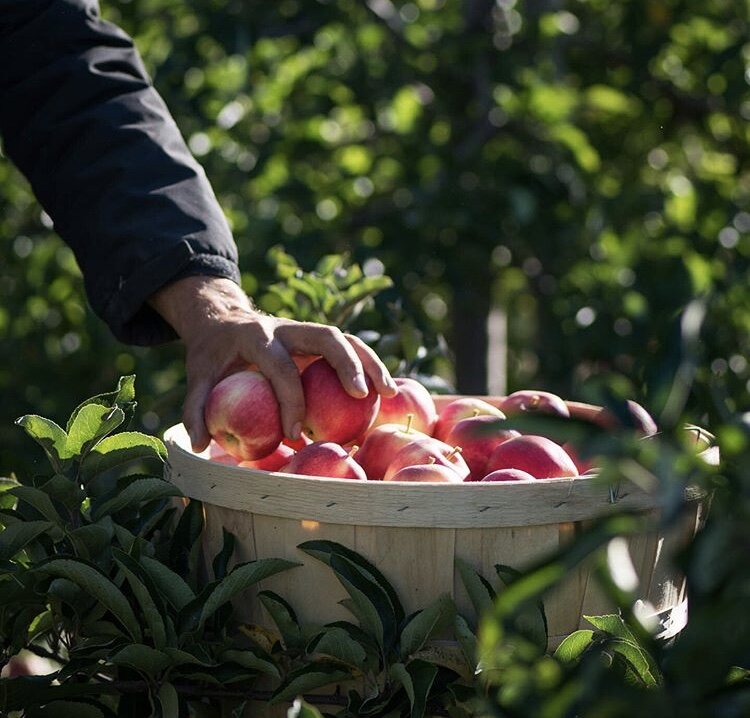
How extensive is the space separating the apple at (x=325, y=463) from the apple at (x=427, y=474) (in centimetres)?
6

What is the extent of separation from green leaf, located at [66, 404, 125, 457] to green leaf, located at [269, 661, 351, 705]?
347 mm

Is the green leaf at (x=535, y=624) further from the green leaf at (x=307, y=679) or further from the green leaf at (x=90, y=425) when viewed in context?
the green leaf at (x=90, y=425)

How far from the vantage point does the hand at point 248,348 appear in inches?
57.2

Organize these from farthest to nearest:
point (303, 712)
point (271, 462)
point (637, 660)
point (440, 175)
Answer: point (440, 175)
point (271, 462)
point (637, 660)
point (303, 712)

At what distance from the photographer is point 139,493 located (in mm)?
1304

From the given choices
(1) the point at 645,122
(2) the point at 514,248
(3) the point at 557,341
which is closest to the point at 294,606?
(3) the point at 557,341

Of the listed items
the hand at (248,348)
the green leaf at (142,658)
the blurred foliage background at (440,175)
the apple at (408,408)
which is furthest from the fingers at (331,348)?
the blurred foliage background at (440,175)

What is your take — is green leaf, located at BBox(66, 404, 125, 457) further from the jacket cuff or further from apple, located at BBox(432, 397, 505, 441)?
apple, located at BBox(432, 397, 505, 441)

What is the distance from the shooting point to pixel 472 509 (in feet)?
3.98

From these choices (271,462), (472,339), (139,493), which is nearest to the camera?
(139,493)

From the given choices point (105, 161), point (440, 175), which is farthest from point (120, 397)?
point (440, 175)

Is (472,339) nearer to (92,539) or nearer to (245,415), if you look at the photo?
(245,415)

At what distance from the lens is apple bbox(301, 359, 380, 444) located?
1477 mm

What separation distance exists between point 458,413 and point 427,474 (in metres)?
0.35
